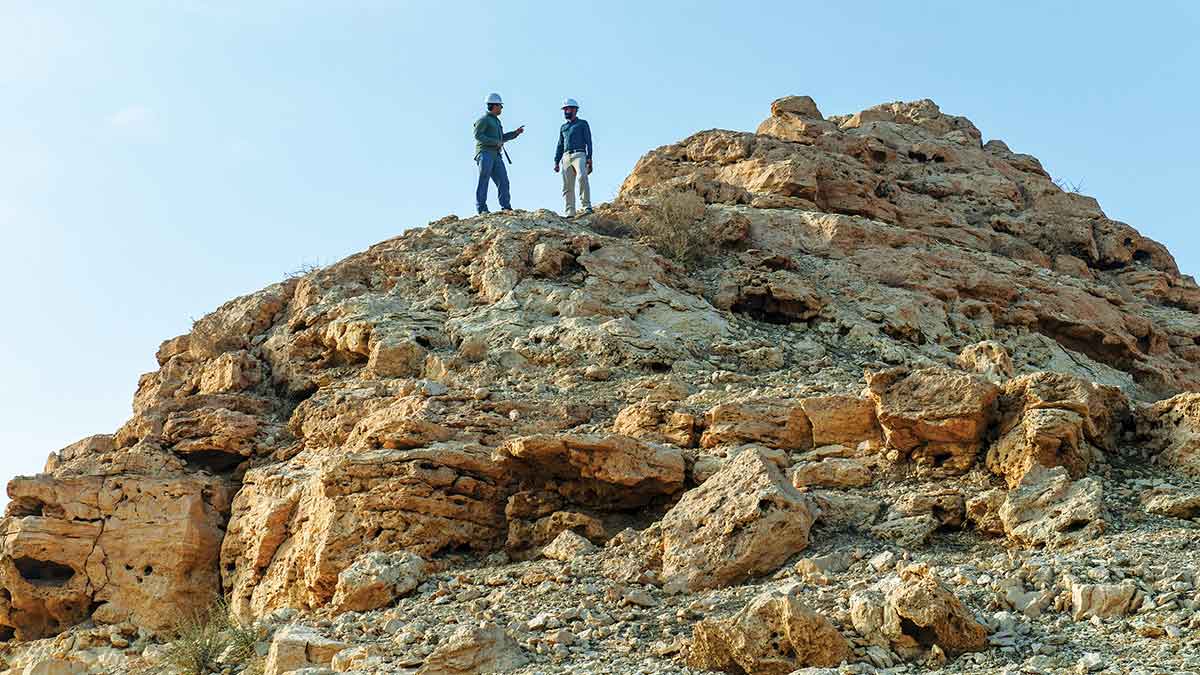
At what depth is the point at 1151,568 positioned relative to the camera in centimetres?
798

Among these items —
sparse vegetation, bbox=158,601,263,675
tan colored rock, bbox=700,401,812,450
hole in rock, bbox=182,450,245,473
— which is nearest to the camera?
sparse vegetation, bbox=158,601,263,675

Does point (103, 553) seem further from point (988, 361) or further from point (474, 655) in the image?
point (988, 361)

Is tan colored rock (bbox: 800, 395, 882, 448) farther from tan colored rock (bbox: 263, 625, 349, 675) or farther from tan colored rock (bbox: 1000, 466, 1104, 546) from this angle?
tan colored rock (bbox: 263, 625, 349, 675)

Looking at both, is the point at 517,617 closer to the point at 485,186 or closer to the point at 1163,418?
the point at 1163,418

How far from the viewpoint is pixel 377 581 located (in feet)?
31.5

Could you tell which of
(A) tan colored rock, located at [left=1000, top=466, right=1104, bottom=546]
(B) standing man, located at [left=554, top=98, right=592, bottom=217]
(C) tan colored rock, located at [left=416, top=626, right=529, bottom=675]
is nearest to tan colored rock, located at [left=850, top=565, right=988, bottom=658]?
(A) tan colored rock, located at [left=1000, top=466, right=1104, bottom=546]

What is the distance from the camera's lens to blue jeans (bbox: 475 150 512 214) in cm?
1855

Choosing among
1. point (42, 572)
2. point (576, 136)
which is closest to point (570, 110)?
point (576, 136)

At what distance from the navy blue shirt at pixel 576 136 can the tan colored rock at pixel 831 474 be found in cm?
929

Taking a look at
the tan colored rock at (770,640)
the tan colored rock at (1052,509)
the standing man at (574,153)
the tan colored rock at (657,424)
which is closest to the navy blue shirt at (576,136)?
the standing man at (574,153)

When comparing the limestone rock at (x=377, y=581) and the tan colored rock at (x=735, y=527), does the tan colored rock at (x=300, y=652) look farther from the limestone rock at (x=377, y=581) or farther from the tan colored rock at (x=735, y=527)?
the tan colored rock at (x=735, y=527)

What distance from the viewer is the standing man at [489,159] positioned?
1856cm

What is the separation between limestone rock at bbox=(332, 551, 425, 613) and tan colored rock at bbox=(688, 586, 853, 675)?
2.87 metres

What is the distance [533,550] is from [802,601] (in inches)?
130
